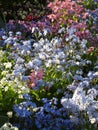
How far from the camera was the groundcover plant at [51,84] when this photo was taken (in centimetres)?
493

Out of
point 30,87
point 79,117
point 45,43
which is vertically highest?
point 45,43

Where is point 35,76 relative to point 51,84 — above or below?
above

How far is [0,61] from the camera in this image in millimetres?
6340

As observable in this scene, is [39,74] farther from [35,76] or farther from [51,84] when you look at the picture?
[51,84]

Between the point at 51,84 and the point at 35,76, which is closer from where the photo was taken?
the point at 35,76

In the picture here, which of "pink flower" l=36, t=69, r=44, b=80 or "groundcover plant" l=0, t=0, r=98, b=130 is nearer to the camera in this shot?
"groundcover plant" l=0, t=0, r=98, b=130

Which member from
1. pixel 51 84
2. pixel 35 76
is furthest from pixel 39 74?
pixel 51 84

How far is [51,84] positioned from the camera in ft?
18.6

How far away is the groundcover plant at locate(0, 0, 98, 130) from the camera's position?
4.93 meters

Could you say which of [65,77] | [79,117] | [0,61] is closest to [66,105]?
[79,117]

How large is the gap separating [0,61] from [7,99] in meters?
1.11

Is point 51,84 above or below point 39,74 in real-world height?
below

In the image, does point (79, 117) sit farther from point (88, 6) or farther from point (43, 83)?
point (88, 6)

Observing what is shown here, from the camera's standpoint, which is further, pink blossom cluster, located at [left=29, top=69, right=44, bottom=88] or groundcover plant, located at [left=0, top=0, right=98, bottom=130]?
pink blossom cluster, located at [left=29, top=69, right=44, bottom=88]
